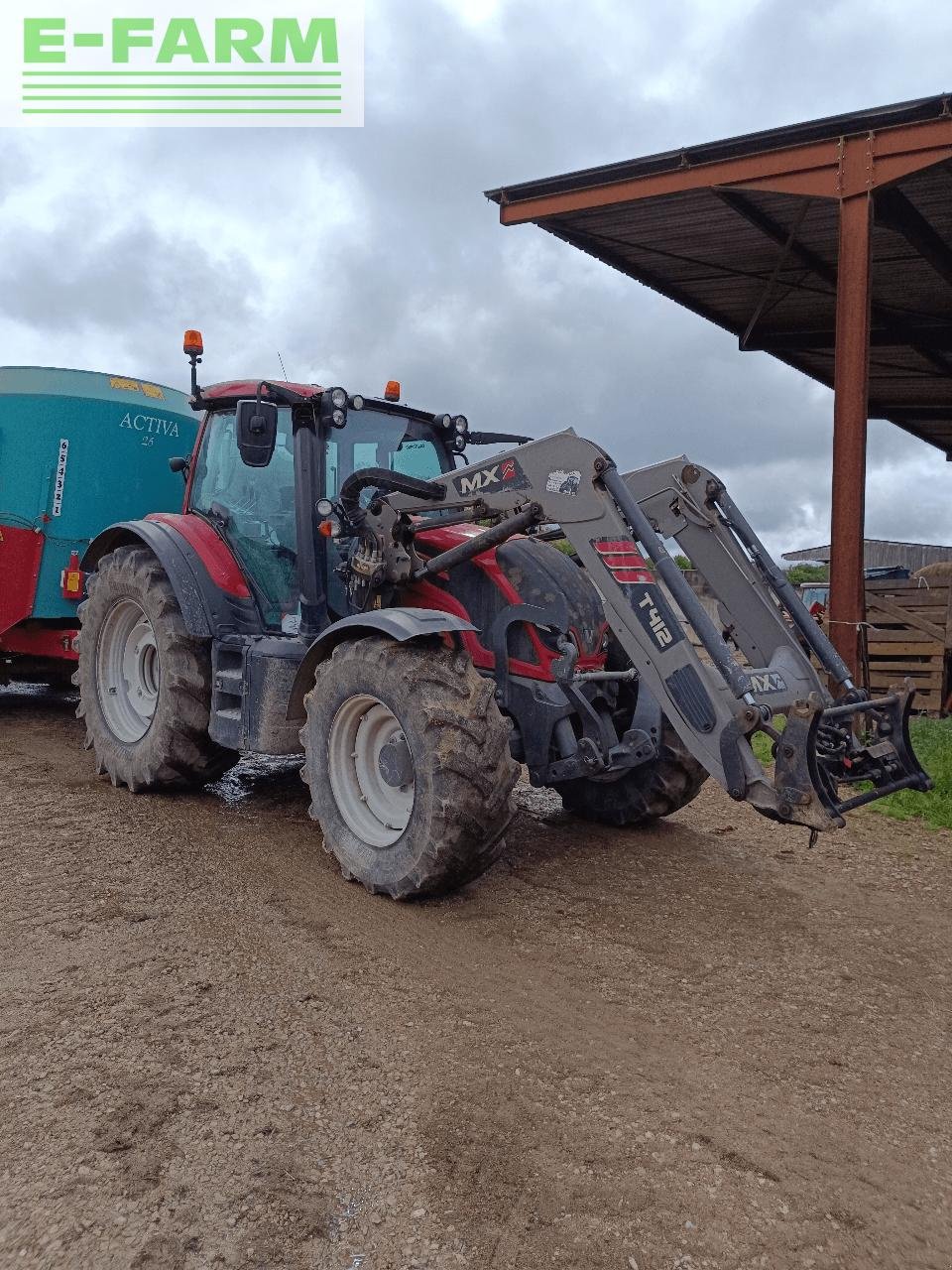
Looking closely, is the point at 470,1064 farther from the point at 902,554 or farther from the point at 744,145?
the point at 902,554

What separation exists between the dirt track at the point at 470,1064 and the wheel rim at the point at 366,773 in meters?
0.33

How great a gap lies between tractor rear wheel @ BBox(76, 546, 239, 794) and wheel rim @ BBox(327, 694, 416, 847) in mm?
1234

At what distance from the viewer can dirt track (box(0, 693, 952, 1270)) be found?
87.7 inches

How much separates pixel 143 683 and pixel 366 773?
2223 mm

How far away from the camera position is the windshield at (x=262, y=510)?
5297mm

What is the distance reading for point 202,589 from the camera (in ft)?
17.5

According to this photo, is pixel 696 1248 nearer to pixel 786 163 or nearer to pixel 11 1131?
pixel 11 1131

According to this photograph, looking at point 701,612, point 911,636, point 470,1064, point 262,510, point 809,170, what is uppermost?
point 809,170

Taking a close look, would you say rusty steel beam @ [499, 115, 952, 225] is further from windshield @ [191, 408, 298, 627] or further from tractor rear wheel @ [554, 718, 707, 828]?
tractor rear wheel @ [554, 718, 707, 828]

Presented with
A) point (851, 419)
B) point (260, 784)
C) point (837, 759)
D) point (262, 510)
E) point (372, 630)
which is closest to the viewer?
point (837, 759)

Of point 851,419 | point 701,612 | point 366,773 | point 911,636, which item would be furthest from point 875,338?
point 366,773

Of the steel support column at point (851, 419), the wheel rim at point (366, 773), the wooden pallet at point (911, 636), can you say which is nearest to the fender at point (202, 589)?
the wheel rim at point (366, 773)

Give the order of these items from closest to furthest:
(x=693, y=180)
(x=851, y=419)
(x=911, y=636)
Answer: (x=851, y=419) < (x=693, y=180) < (x=911, y=636)

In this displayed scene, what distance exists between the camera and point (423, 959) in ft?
11.9
